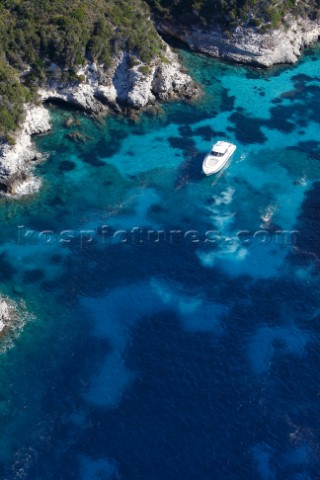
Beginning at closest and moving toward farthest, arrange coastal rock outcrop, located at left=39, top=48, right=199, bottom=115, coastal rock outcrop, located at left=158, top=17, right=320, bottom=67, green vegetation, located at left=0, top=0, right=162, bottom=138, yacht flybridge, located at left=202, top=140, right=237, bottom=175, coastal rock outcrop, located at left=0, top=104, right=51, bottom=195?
1. coastal rock outcrop, located at left=0, top=104, right=51, bottom=195
2. yacht flybridge, located at left=202, top=140, right=237, bottom=175
3. green vegetation, located at left=0, top=0, right=162, bottom=138
4. coastal rock outcrop, located at left=39, top=48, right=199, bottom=115
5. coastal rock outcrop, located at left=158, top=17, right=320, bottom=67

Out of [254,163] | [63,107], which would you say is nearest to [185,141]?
[254,163]

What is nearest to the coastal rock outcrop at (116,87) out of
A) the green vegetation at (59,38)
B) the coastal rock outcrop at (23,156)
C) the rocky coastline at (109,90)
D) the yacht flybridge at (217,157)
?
the rocky coastline at (109,90)

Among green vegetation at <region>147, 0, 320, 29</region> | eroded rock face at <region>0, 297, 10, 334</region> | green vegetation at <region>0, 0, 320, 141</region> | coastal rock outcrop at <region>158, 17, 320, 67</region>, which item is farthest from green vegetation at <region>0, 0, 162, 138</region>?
eroded rock face at <region>0, 297, 10, 334</region>

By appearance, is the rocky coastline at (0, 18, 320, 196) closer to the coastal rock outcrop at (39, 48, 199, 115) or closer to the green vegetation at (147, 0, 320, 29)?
the coastal rock outcrop at (39, 48, 199, 115)

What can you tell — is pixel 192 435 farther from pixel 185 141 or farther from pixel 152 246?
pixel 185 141

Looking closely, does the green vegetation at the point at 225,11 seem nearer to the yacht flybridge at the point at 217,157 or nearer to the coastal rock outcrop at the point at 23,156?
the yacht flybridge at the point at 217,157

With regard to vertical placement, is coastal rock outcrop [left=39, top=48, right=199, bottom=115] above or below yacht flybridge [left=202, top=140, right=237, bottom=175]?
above
